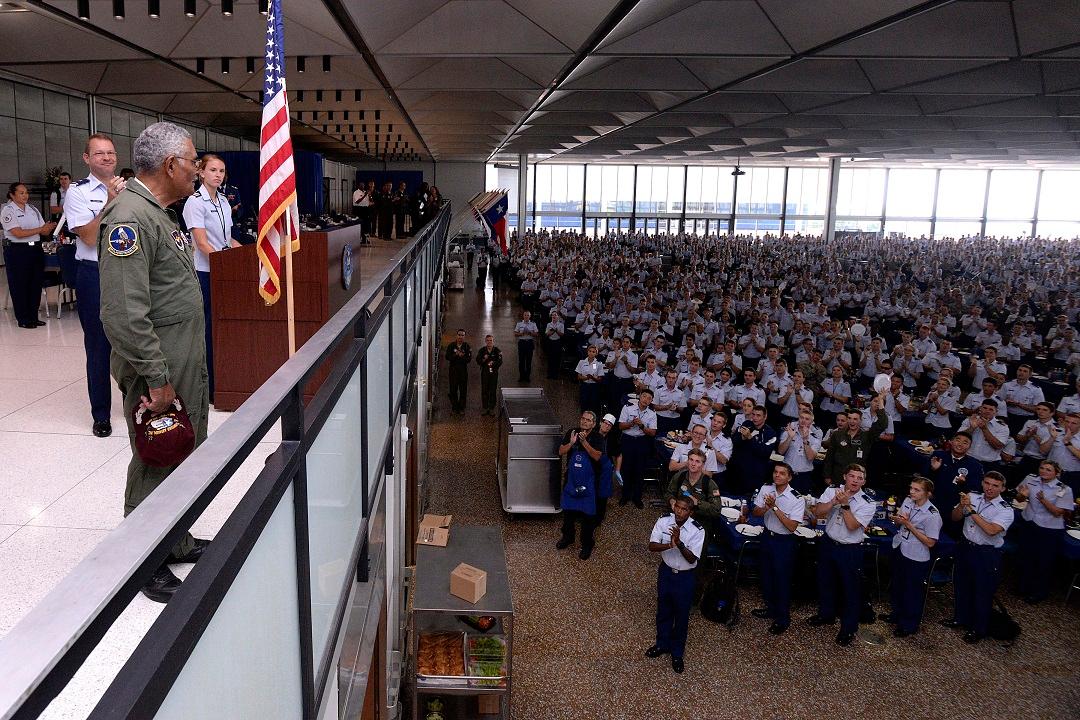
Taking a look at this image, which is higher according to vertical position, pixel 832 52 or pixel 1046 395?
pixel 832 52

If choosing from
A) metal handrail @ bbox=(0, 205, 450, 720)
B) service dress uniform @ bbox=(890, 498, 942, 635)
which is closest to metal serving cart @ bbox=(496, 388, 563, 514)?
service dress uniform @ bbox=(890, 498, 942, 635)

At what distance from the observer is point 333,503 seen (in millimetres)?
2934

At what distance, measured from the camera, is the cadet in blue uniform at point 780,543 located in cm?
944

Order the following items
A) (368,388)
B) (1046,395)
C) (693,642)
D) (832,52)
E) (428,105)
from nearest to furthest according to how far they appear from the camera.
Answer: (368,388) → (693,642) → (832,52) → (1046,395) → (428,105)

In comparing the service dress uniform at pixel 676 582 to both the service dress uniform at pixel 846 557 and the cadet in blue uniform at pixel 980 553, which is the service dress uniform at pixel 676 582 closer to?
the service dress uniform at pixel 846 557

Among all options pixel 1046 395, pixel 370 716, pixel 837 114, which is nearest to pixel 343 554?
pixel 370 716

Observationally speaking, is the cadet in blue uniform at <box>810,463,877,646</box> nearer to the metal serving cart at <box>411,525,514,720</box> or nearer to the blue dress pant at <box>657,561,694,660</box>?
the blue dress pant at <box>657,561,694,660</box>

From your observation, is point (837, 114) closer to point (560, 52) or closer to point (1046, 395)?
point (1046, 395)

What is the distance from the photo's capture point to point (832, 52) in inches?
540

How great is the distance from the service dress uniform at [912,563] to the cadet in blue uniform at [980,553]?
0.37m

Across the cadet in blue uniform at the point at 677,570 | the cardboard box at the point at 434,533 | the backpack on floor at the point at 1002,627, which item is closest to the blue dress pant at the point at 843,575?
the backpack on floor at the point at 1002,627

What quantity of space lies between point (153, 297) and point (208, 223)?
2881mm

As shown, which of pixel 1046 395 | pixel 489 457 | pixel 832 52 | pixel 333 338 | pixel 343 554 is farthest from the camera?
pixel 1046 395

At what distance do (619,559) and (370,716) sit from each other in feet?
19.4
